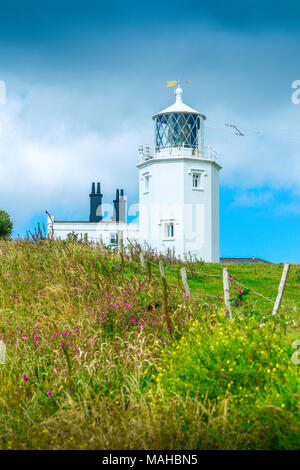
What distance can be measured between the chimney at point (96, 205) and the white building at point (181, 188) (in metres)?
8.09

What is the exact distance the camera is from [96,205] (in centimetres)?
4059

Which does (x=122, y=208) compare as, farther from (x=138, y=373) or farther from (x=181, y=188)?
(x=138, y=373)

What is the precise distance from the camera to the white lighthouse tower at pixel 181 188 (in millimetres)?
31109

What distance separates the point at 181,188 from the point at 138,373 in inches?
1011

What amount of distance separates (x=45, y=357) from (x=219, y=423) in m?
3.24

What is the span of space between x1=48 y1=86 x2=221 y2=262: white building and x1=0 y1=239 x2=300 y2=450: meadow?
21103mm

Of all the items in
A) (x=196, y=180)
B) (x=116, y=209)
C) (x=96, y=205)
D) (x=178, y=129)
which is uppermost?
(x=178, y=129)

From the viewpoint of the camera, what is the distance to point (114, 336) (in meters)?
7.80

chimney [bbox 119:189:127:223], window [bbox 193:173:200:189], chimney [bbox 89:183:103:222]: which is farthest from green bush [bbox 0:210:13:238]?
window [bbox 193:173:200:189]

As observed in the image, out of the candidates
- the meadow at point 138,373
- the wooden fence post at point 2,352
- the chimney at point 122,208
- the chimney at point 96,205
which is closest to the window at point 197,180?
the chimney at point 122,208

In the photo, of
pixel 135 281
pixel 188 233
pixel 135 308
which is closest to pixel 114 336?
pixel 135 308

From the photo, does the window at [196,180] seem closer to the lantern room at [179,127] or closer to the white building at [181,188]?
the white building at [181,188]

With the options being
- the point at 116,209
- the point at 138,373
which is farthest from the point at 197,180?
the point at 138,373

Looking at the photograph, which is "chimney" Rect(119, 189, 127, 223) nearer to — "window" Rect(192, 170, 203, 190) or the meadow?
"window" Rect(192, 170, 203, 190)
